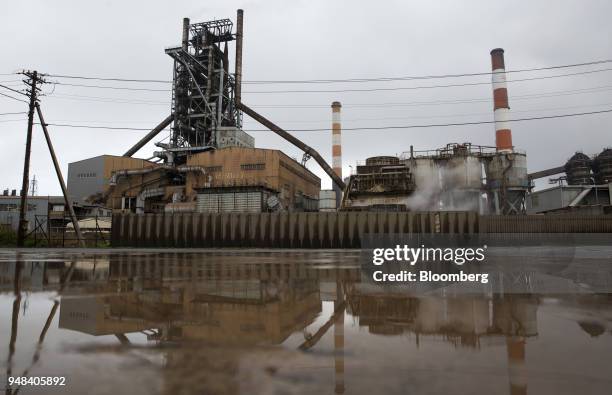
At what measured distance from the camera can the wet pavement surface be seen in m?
1.93

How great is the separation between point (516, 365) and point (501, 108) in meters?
49.6

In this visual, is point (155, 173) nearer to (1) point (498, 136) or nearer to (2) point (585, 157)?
(1) point (498, 136)

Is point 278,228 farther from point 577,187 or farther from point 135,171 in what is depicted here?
Answer: point 577,187

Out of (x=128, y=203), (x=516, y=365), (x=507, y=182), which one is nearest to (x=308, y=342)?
(x=516, y=365)

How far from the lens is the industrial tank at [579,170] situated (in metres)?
49.8

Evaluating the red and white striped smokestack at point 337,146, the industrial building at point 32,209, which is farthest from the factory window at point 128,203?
the red and white striped smokestack at point 337,146

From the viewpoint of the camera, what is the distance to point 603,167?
48188 millimetres

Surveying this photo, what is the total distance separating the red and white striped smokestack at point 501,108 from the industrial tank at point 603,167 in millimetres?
14738

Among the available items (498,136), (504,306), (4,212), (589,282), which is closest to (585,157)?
(498,136)

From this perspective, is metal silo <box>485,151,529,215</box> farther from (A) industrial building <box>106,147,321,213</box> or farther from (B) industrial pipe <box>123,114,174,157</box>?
(B) industrial pipe <box>123,114,174,157</box>

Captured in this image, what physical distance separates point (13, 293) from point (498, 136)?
162ft

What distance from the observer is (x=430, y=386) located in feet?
6.19

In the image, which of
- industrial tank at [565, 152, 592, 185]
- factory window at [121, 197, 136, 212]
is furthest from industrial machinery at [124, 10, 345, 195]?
industrial tank at [565, 152, 592, 185]

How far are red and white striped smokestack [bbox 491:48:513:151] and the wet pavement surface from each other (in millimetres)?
45284
